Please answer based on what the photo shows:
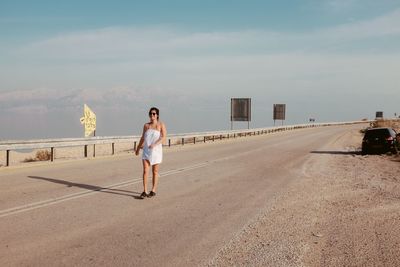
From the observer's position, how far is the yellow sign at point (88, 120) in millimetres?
24031

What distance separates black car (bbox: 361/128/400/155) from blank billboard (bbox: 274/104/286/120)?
5540 centimetres

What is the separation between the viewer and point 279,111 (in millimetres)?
79812

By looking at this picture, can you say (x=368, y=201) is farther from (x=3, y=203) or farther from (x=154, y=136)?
(x=3, y=203)

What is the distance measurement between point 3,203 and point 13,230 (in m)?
2.51

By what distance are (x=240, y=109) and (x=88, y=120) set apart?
34.8m

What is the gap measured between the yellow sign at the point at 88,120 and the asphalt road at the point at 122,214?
8.73 metres

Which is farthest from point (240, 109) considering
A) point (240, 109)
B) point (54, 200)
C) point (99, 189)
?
point (54, 200)

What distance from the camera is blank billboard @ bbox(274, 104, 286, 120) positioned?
79.1 metres

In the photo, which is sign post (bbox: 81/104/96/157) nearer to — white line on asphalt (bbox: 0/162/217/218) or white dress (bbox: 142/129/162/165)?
white line on asphalt (bbox: 0/162/217/218)

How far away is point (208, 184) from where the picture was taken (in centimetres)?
1235

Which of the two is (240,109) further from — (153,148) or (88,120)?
(153,148)

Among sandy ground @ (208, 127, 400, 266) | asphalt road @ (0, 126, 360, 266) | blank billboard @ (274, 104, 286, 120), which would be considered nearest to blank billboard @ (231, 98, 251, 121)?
blank billboard @ (274, 104, 286, 120)

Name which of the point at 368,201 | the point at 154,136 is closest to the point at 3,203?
the point at 154,136

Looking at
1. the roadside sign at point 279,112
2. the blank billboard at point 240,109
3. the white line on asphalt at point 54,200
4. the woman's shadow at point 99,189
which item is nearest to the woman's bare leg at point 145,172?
the woman's shadow at point 99,189
